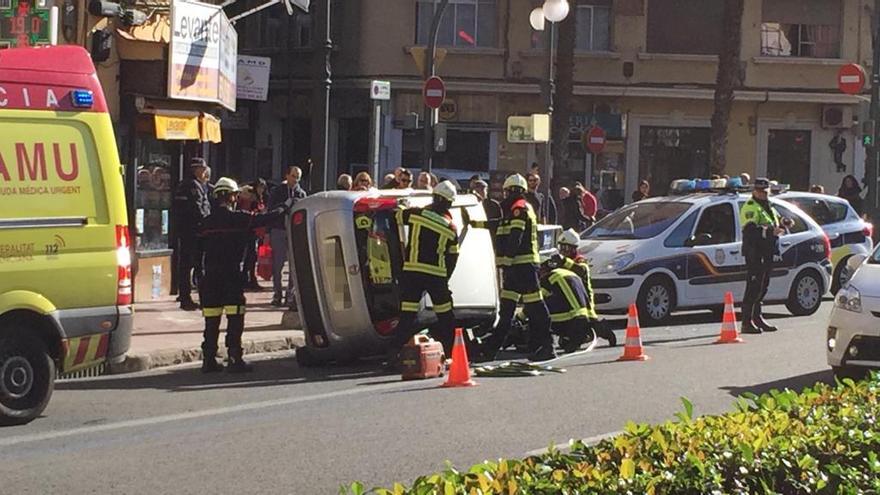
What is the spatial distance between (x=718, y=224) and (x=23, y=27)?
8.84m

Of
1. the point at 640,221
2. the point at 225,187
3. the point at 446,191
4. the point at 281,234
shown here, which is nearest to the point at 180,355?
the point at 225,187

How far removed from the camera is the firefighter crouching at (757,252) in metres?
18.4

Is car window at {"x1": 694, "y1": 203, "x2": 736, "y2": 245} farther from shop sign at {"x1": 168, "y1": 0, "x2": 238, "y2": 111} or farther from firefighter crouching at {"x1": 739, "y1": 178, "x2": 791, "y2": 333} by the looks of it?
shop sign at {"x1": 168, "y1": 0, "x2": 238, "y2": 111}

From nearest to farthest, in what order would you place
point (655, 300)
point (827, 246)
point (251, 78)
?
1. point (655, 300)
2. point (827, 246)
3. point (251, 78)

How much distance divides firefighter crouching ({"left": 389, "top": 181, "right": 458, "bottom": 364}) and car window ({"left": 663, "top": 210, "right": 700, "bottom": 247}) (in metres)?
5.65

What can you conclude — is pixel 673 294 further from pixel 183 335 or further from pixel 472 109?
pixel 472 109

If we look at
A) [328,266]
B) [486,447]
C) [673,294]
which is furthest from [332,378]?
[673,294]

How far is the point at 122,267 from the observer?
11.6 m

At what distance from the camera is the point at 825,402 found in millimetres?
7227

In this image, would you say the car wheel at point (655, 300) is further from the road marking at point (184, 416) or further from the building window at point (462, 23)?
the building window at point (462, 23)

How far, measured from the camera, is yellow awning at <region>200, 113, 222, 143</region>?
21.4 metres

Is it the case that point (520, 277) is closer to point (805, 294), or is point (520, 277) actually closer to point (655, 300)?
point (655, 300)

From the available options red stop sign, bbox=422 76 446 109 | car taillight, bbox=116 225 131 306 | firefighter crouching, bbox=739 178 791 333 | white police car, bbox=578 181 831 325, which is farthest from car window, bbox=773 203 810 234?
car taillight, bbox=116 225 131 306

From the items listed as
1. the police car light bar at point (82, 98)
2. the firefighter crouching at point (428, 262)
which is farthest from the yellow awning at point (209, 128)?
the police car light bar at point (82, 98)
